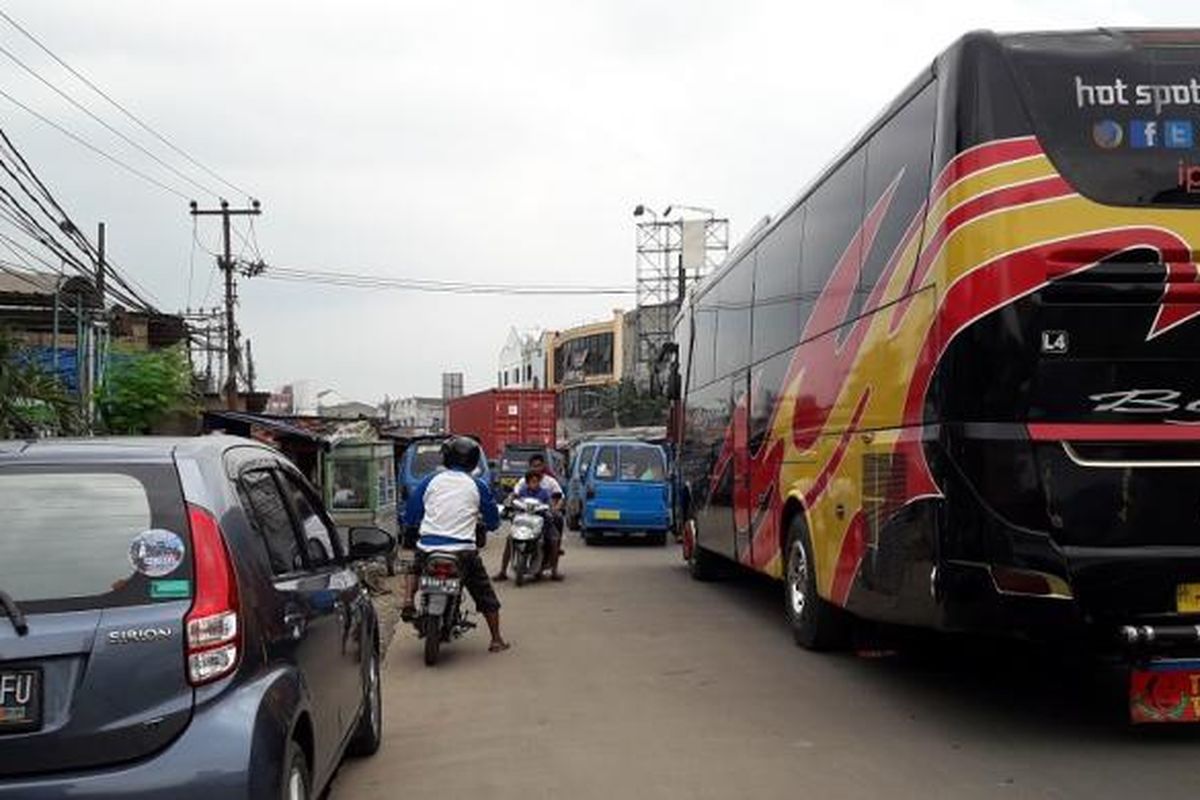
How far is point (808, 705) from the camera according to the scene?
7.51m

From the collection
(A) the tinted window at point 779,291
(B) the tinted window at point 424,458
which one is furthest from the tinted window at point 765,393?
(B) the tinted window at point 424,458

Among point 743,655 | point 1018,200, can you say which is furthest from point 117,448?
point 743,655

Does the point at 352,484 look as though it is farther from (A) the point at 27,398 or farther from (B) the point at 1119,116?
(B) the point at 1119,116

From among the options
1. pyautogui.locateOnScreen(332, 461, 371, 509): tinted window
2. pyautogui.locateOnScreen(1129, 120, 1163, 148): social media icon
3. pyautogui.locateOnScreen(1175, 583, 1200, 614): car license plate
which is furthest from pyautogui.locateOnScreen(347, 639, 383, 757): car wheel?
pyautogui.locateOnScreen(332, 461, 371, 509): tinted window

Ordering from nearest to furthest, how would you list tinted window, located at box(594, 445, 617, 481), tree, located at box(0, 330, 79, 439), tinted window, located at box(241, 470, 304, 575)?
tinted window, located at box(241, 470, 304, 575)
tree, located at box(0, 330, 79, 439)
tinted window, located at box(594, 445, 617, 481)

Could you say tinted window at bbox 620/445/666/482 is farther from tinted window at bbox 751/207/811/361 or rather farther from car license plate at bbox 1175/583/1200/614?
car license plate at bbox 1175/583/1200/614

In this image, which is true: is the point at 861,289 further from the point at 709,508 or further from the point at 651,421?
the point at 651,421

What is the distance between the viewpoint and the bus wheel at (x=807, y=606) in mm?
9016

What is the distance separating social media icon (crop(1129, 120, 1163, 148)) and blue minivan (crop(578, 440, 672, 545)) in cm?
1562

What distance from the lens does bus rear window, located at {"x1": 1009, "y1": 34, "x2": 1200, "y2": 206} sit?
20.2 feet

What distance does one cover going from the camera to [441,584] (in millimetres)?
9352

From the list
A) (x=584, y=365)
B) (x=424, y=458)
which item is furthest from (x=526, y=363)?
(x=424, y=458)

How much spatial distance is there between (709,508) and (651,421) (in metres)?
43.1

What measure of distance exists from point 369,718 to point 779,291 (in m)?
5.40
